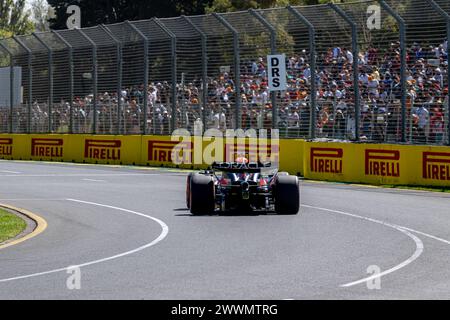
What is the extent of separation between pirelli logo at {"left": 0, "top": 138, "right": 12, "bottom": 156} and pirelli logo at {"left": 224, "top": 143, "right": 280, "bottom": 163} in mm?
13486

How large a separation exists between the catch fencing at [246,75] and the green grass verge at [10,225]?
11364mm

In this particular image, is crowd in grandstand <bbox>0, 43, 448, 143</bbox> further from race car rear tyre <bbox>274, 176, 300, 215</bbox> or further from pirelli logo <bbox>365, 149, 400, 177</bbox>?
race car rear tyre <bbox>274, 176, 300, 215</bbox>

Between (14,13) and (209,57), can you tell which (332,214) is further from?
(14,13)

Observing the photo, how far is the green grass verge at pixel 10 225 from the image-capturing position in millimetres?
16303

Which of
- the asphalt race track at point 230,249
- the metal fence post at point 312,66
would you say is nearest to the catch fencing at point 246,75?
the metal fence post at point 312,66

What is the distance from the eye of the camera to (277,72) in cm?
3062

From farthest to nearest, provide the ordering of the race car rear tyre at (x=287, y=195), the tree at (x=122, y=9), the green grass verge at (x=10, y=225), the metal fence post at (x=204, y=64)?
the tree at (x=122, y=9), the metal fence post at (x=204, y=64), the race car rear tyre at (x=287, y=195), the green grass verge at (x=10, y=225)

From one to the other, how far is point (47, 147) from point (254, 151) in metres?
11.9

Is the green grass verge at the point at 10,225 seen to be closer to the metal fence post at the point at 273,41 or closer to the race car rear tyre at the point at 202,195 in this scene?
the race car rear tyre at the point at 202,195

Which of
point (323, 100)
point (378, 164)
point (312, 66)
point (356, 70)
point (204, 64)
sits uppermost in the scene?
point (204, 64)

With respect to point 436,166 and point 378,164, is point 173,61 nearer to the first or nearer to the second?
point 378,164

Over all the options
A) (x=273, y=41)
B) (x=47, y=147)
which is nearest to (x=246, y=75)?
(x=273, y=41)

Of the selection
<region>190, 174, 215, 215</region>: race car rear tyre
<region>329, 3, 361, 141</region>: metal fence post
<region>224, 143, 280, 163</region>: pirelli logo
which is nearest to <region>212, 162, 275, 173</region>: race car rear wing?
<region>190, 174, 215, 215</region>: race car rear tyre

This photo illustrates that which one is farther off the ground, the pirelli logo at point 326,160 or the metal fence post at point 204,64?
the metal fence post at point 204,64
